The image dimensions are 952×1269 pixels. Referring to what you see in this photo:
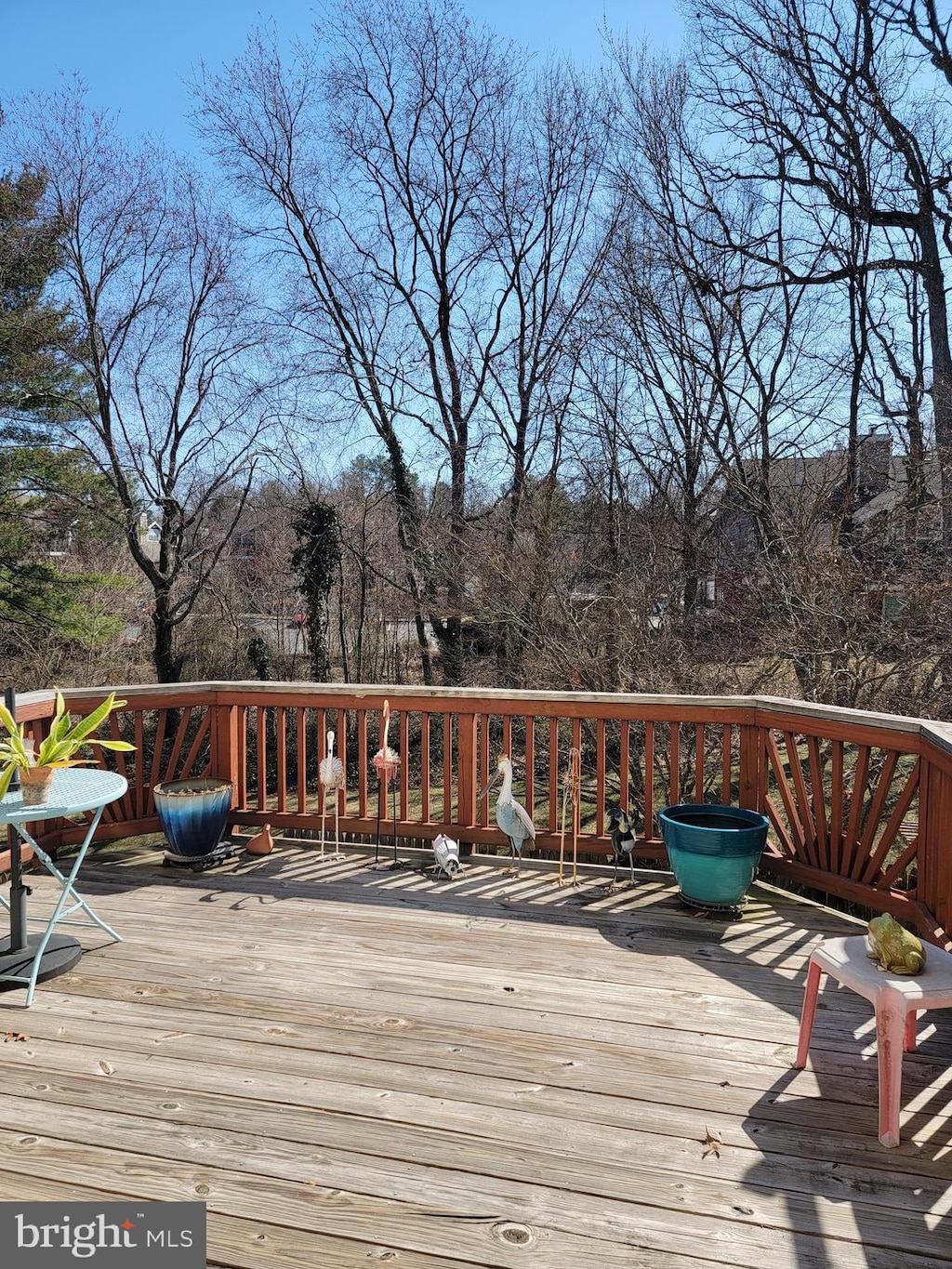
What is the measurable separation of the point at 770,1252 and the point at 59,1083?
1790mm

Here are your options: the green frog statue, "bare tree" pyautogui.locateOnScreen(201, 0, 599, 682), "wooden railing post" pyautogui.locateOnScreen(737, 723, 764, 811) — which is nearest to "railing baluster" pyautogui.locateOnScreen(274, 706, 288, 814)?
"wooden railing post" pyautogui.locateOnScreen(737, 723, 764, 811)

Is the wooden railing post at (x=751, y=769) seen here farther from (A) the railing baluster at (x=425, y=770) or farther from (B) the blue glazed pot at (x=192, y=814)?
(B) the blue glazed pot at (x=192, y=814)

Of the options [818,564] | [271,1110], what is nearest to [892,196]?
[818,564]

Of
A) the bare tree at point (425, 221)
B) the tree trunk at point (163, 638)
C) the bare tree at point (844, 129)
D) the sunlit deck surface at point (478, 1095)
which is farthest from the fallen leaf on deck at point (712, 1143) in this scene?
the tree trunk at point (163, 638)

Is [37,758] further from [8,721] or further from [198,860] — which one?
[198,860]

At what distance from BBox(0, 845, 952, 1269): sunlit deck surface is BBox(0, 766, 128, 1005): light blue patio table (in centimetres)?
7

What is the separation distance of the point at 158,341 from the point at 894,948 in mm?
11761

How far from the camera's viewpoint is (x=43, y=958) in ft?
8.94

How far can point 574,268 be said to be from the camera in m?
10.3

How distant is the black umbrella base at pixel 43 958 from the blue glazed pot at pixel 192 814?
87 centimetres

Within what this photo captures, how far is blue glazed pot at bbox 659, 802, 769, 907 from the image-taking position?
311 cm

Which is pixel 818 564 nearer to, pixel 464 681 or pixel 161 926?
pixel 464 681

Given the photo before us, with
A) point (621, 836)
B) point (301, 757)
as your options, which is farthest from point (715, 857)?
point (301, 757)

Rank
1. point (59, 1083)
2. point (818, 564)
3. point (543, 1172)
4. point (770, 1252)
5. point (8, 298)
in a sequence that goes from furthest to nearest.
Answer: point (8, 298)
point (818, 564)
point (59, 1083)
point (543, 1172)
point (770, 1252)
